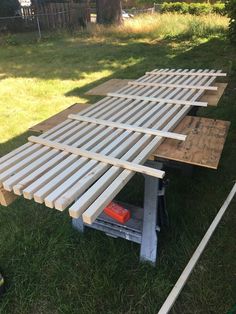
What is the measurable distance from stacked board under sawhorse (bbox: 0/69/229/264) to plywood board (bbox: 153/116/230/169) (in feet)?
0.26

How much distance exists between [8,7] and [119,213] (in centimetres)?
1932

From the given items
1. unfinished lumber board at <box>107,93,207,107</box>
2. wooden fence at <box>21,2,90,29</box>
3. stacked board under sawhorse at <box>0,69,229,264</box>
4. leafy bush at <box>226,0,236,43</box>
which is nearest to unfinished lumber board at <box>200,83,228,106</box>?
stacked board under sawhorse at <box>0,69,229,264</box>

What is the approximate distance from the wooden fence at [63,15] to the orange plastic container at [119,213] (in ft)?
51.0

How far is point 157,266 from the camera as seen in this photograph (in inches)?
117

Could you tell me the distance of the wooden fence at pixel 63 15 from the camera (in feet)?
55.6

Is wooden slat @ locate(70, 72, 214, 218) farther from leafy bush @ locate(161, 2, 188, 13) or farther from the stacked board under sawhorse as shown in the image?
leafy bush @ locate(161, 2, 188, 13)

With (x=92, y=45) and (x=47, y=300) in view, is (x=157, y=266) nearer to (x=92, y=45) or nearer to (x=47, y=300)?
(x=47, y=300)

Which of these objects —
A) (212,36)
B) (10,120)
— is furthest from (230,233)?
(212,36)

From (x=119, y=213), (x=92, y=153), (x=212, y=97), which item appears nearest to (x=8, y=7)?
(x=212, y=97)

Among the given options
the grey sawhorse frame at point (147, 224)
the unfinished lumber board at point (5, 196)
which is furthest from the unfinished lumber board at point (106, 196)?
the unfinished lumber board at point (5, 196)

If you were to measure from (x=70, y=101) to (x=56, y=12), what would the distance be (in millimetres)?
12048

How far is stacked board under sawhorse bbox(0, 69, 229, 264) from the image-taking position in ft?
7.15

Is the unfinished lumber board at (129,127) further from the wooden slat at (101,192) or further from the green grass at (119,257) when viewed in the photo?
the green grass at (119,257)

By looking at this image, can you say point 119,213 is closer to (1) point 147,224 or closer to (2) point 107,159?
(1) point 147,224
